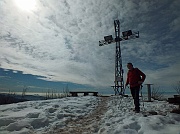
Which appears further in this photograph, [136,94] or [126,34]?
[126,34]

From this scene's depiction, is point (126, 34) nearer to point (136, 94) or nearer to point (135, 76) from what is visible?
point (135, 76)

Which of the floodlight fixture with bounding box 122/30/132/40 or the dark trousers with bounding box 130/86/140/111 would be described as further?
the floodlight fixture with bounding box 122/30/132/40

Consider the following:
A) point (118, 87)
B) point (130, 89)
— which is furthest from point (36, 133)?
point (118, 87)

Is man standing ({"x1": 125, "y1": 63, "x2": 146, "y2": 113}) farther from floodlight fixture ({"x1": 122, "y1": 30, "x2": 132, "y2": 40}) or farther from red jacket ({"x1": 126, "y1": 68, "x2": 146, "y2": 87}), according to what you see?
floodlight fixture ({"x1": 122, "y1": 30, "x2": 132, "y2": 40})

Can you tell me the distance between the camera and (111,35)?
89.9ft

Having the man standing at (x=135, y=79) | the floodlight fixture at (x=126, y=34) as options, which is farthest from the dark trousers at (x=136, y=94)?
the floodlight fixture at (x=126, y=34)

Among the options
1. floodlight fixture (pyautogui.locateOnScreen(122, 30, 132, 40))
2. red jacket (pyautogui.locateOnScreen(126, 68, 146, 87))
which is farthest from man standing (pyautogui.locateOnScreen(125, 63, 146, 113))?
floodlight fixture (pyautogui.locateOnScreen(122, 30, 132, 40))

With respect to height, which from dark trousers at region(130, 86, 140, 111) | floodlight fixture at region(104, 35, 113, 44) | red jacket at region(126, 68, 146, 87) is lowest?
dark trousers at region(130, 86, 140, 111)

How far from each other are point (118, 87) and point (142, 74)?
58.3 ft

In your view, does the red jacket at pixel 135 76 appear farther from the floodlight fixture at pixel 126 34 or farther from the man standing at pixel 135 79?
the floodlight fixture at pixel 126 34


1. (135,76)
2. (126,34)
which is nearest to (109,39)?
(126,34)

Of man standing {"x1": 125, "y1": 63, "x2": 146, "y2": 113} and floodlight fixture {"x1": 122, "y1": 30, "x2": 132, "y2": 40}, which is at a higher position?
floodlight fixture {"x1": 122, "y1": 30, "x2": 132, "y2": 40}

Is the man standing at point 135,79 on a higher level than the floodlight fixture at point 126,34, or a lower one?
lower

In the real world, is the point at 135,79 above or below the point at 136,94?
above
